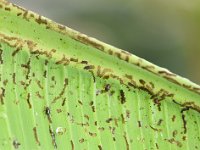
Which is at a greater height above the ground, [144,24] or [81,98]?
[144,24]

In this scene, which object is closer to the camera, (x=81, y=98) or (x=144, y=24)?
(x=81, y=98)

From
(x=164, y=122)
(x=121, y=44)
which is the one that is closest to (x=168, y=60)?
(x=121, y=44)

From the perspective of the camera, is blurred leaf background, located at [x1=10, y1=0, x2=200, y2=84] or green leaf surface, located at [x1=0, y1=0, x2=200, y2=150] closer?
green leaf surface, located at [x1=0, y1=0, x2=200, y2=150]

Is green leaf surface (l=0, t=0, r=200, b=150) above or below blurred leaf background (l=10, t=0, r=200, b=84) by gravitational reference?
below

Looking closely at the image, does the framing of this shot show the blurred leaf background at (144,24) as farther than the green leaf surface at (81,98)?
Yes

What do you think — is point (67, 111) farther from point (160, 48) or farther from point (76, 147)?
point (160, 48)
